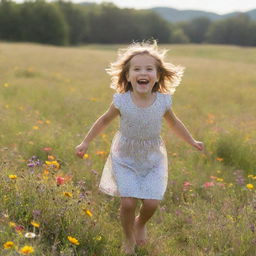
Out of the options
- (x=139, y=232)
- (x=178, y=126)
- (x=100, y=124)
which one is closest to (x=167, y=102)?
(x=178, y=126)

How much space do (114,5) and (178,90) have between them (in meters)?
84.4

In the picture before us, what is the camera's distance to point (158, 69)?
4.15 metres

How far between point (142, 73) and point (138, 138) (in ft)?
1.82

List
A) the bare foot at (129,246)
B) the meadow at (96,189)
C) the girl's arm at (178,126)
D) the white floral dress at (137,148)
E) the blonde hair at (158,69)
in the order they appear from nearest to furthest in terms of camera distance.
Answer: the meadow at (96,189), the bare foot at (129,246), the white floral dress at (137,148), the blonde hair at (158,69), the girl's arm at (178,126)

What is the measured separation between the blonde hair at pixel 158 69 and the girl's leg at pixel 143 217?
1057mm

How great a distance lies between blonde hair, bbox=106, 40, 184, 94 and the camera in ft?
13.2

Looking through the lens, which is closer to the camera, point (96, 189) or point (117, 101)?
point (117, 101)

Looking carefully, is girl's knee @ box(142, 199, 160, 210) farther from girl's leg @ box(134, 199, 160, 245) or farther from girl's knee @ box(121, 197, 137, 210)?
girl's knee @ box(121, 197, 137, 210)

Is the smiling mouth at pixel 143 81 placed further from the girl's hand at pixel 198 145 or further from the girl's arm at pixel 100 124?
the girl's hand at pixel 198 145

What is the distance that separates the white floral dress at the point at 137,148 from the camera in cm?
388

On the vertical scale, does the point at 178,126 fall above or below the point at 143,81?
below

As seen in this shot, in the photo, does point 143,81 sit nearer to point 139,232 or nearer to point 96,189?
point 139,232

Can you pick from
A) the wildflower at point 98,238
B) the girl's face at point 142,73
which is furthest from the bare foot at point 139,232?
the girl's face at point 142,73

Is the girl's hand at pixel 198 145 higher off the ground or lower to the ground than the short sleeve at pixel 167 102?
lower
